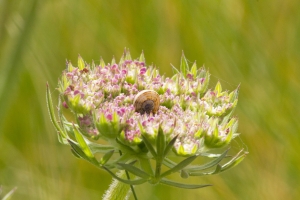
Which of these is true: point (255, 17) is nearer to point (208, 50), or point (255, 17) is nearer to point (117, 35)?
point (208, 50)

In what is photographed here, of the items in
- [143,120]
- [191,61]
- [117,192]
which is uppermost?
[191,61]

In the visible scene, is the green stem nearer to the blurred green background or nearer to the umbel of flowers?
the umbel of flowers

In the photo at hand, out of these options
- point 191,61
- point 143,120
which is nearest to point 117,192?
point 143,120

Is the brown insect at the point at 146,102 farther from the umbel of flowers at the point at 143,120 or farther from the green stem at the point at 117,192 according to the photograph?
the green stem at the point at 117,192

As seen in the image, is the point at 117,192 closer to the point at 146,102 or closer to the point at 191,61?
the point at 146,102

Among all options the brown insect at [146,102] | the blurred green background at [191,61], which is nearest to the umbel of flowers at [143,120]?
the brown insect at [146,102]
